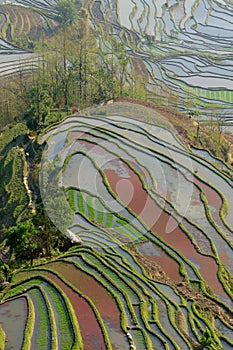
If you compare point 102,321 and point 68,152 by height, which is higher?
point 68,152

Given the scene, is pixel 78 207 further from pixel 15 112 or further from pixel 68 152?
pixel 15 112

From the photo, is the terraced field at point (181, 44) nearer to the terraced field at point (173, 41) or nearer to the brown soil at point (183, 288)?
the terraced field at point (173, 41)

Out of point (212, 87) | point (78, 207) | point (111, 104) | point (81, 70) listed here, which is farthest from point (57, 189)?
point (212, 87)

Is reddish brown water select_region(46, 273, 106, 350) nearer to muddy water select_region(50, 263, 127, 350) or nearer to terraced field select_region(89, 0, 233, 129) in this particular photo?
muddy water select_region(50, 263, 127, 350)

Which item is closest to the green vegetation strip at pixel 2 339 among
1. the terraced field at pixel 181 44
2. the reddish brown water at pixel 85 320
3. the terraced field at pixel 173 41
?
the reddish brown water at pixel 85 320

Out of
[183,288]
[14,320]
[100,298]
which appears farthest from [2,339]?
[183,288]

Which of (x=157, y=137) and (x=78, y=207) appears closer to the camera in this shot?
(x=78, y=207)

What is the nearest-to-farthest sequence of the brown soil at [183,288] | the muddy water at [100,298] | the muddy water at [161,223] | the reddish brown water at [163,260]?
the muddy water at [100,298] → the brown soil at [183,288] → the reddish brown water at [163,260] → the muddy water at [161,223]
